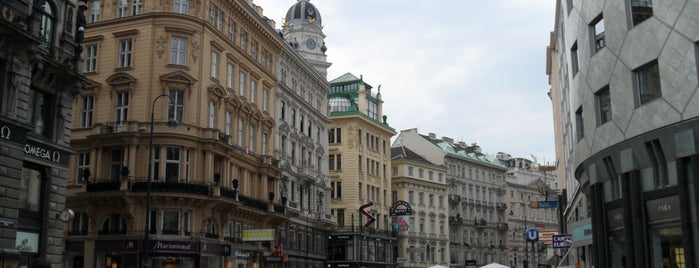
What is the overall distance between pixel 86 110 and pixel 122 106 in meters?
2.74

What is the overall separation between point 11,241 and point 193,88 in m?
21.1

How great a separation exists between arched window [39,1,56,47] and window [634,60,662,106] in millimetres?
22929

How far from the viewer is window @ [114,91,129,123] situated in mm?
44906

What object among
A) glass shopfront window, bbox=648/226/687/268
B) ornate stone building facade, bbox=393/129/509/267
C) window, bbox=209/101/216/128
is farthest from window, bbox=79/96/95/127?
ornate stone building facade, bbox=393/129/509/267

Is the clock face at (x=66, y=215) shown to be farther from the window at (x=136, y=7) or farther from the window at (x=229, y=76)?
the window at (x=229, y=76)

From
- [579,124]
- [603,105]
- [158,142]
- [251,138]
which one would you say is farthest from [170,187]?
[603,105]

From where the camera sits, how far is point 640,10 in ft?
96.6

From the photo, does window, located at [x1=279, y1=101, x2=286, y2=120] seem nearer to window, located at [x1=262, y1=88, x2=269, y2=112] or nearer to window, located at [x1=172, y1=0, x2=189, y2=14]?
window, located at [x1=262, y1=88, x2=269, y2=112]

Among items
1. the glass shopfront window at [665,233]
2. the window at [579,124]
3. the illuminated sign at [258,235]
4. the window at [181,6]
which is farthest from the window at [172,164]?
the glass shopfront window at [665,233]

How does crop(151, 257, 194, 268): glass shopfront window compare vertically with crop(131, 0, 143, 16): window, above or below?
below

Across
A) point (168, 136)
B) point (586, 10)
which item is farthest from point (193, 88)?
point (586, 10)

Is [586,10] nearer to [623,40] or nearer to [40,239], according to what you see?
[623,40]

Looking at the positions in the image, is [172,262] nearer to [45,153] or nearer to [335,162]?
[45,153]

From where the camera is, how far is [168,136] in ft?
142
